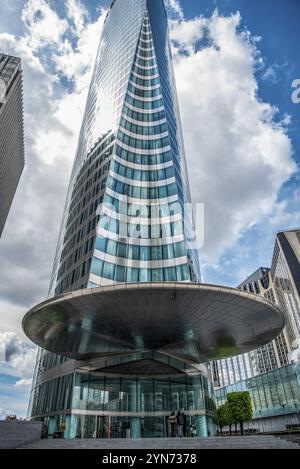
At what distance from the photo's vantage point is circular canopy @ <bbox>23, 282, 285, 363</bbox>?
18391 millimetres

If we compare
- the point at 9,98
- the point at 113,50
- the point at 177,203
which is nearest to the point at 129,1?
the point at 113,50

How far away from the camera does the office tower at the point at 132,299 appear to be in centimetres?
2014

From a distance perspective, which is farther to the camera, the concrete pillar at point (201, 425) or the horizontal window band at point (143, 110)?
the horizontal window band at point (143, 110)

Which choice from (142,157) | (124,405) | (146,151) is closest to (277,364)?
(146,151)

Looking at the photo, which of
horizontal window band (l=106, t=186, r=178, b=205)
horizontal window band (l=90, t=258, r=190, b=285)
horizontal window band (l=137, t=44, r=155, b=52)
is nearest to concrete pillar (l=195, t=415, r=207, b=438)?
horizontal window band (l=90, t=258, r=190, b=285)

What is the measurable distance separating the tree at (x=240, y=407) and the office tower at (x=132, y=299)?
91.5 inches

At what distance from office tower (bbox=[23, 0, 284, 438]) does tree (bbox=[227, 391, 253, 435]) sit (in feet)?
7.63

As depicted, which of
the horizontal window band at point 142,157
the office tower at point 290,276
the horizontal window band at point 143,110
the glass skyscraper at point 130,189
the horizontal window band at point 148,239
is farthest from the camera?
the office tower at point 290,276

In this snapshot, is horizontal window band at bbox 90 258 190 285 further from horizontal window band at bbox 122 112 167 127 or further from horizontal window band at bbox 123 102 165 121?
horizontal window band at bbox 123 102 165 121

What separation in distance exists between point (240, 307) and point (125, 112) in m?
39.1

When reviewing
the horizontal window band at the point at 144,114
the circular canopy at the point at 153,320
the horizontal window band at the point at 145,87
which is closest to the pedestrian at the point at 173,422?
the circular canopy at the point at 153,320

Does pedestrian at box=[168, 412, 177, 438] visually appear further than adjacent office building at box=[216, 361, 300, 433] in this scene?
No

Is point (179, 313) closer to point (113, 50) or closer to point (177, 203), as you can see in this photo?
point (177, 203)

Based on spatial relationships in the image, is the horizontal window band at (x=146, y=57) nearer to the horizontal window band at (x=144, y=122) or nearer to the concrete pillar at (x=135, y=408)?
the horizontal window band at (x=144, y=122)
